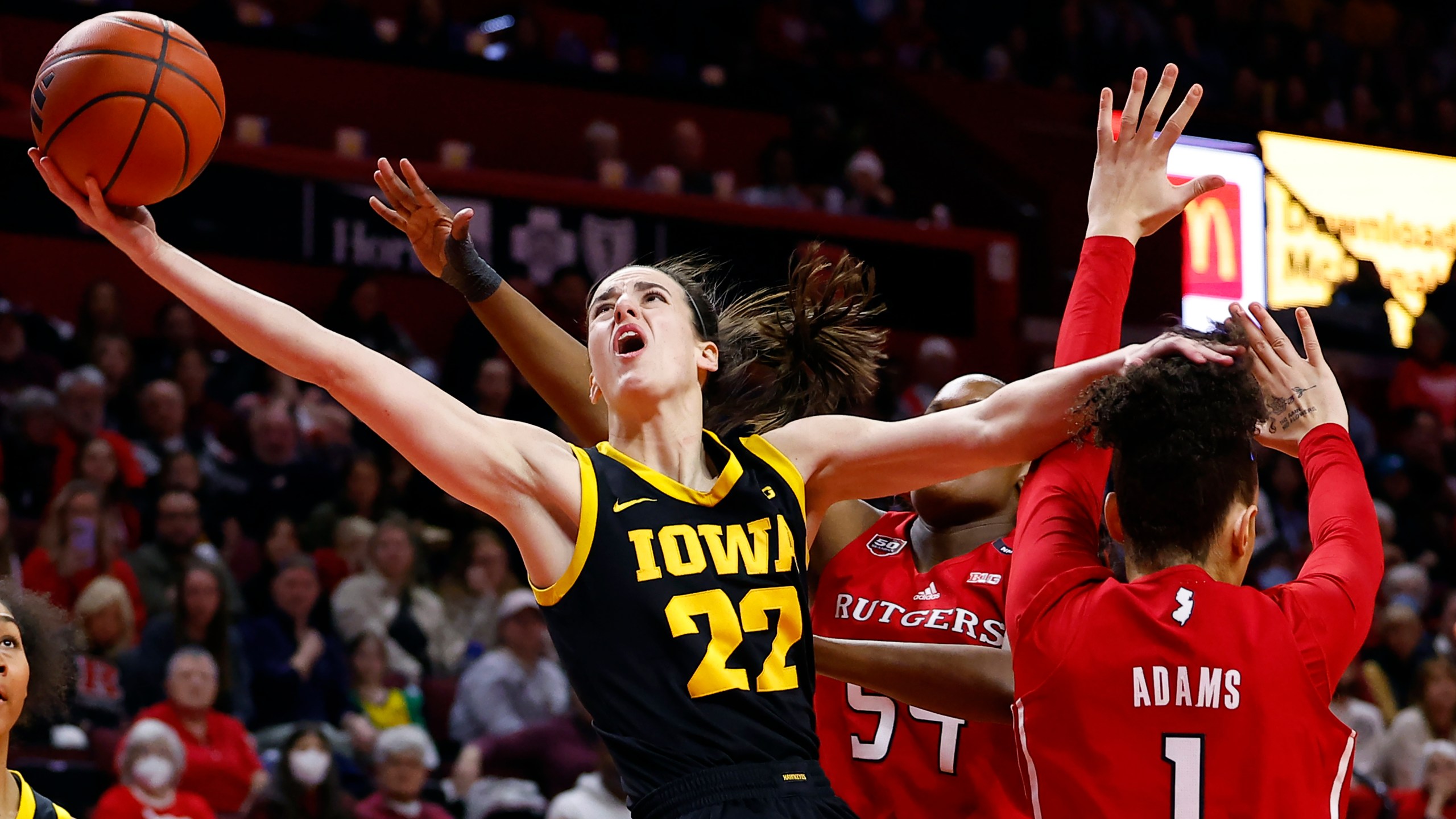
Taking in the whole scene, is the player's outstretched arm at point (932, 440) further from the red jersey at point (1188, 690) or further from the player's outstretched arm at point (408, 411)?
the player's outstretched arm at point (408, 411)

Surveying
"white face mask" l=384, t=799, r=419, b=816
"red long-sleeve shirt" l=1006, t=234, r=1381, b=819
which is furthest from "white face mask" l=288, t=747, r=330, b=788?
"red long-sleeve shirt" l=1006, t=234, r=1381, b=819

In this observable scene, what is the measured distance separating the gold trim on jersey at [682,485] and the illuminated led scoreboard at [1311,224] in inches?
339

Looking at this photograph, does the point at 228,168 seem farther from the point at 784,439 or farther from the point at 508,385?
the point at 784,439

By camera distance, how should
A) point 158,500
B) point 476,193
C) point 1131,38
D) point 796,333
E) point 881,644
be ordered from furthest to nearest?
point 1131,38 → point 476,193 → point 158,500 → point 796,333 → point 881,644

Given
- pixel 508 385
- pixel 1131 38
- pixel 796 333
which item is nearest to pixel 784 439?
pixel 796 333

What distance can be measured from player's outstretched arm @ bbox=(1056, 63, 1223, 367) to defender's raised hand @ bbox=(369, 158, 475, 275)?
4.44 ft

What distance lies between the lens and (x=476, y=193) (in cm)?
1054

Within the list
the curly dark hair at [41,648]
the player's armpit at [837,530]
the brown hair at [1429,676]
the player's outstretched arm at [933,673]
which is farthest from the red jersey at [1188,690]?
the brown hair at [1429,676]

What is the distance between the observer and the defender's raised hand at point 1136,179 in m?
3.23

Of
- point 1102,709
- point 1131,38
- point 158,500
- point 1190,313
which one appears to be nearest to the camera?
point 1102,709

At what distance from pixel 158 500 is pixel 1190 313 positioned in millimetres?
7521

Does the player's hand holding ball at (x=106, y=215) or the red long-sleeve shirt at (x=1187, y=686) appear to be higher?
the player's hand holding ball at (x=106, y=215)

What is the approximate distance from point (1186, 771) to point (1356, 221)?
1207 centimetres

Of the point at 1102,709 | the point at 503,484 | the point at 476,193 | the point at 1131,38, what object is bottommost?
the point at 1102,709
